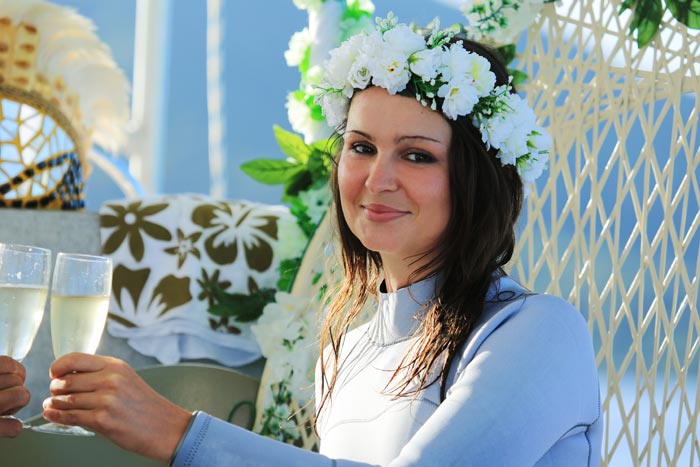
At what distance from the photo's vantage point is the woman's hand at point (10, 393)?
3.66ft

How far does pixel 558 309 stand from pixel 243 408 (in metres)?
1.36

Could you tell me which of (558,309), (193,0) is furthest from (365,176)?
(193,0)

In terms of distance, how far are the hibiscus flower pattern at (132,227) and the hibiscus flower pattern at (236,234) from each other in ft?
0.34

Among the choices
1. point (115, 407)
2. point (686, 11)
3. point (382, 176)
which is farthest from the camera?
point (686, 11)

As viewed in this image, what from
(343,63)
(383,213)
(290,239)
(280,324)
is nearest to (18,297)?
(383,213)

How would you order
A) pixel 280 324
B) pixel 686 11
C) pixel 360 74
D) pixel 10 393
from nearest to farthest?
pixel 10 393, pixel 360 74, pixel 686 11, pixel 280 324

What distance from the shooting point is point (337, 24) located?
2324 millimetres

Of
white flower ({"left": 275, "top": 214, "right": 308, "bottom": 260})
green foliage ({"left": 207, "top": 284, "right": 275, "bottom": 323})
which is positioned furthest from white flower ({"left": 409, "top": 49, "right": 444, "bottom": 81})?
green foliage ({"left": 207, "top": 284, "right": 275, "bottom": 323})

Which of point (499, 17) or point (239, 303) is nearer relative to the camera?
point (499, 17)

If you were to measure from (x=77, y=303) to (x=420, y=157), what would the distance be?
47 cm

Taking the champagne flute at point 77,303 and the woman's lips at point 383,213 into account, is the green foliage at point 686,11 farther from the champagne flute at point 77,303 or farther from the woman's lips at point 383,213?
the champagne flute at point 77,303

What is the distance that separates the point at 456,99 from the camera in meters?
1.27

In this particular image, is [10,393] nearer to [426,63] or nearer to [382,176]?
[382,176]

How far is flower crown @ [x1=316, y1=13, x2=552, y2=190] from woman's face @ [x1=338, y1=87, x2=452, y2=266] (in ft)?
0.09
